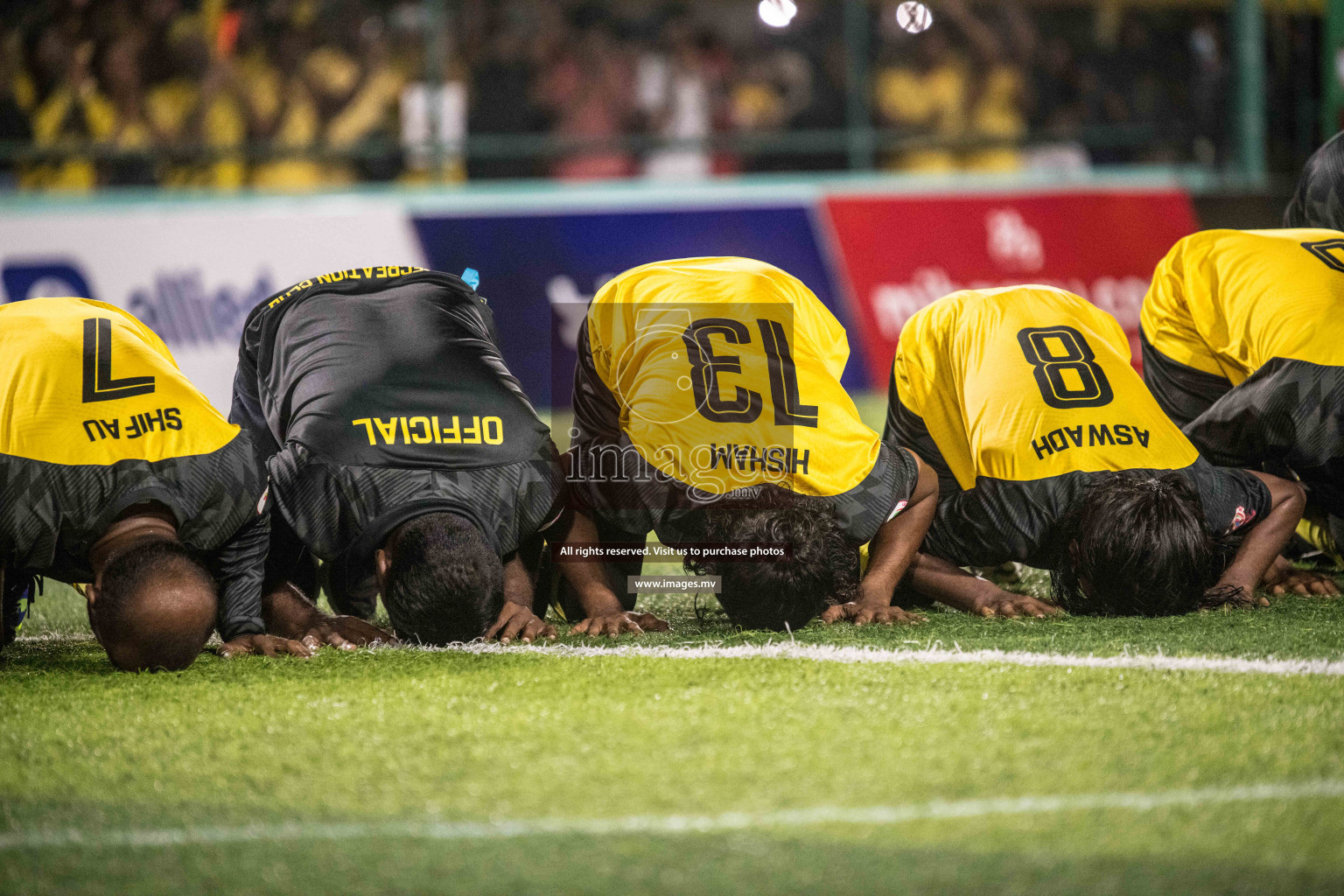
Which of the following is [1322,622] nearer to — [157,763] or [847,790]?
[847,790]

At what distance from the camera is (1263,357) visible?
4301mm

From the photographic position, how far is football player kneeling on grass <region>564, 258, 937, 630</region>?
3750 mm

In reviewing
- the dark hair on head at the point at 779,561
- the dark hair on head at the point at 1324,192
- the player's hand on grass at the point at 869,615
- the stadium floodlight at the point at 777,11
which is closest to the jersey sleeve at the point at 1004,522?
the player's hand on grass at the point at 869,615

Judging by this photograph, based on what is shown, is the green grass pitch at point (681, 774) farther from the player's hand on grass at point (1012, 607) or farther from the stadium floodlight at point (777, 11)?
the stadium floodlight at point (777, 11)

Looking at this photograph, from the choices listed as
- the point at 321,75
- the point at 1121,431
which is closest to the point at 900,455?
the point at 1121,431

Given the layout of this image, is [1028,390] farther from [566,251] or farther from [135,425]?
[566,251]

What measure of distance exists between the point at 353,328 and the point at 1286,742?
2.68 metres

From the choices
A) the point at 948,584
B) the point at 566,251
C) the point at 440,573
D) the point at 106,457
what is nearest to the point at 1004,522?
the point at 948,584

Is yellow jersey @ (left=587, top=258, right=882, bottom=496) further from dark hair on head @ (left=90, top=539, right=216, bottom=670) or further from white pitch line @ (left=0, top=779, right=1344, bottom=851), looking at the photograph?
white pitch line @ (left=0, top=779, right=1344, bottom=851)

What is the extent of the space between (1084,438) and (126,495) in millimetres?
2484

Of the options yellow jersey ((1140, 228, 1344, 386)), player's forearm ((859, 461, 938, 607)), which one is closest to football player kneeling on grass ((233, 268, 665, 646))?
player's forearm ((859, 461, 938, 607))

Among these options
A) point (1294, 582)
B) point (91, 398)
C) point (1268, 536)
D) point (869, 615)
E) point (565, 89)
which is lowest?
point (1294, 582)

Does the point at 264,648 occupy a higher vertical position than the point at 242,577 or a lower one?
lower

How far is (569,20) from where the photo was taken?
10859 mm
